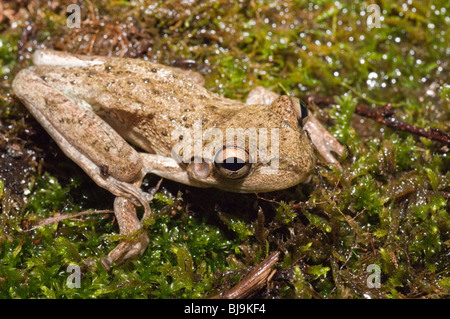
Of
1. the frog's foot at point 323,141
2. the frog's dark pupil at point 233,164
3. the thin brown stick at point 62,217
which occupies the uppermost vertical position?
the frog's dark pupil at point 233,164

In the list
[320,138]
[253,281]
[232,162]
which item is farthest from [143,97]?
[253,281]

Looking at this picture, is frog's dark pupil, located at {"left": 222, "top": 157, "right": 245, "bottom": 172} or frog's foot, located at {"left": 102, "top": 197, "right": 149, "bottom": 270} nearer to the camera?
frog's dark pupil, located at {"left": 222, "top": 157, "right": 245, "bottom": 172}

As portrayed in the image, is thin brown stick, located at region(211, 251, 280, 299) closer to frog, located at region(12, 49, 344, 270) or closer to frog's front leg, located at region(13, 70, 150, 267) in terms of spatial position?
frog, located at region(12, 49, 344, 270)

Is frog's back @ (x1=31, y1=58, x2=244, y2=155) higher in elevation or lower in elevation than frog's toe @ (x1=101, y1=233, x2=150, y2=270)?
higher

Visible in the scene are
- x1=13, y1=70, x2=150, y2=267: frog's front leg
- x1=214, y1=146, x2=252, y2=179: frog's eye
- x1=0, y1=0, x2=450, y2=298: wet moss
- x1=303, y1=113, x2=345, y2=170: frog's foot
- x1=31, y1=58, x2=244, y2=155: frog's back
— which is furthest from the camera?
x1=303, y1=113, x2=345, y2=170: frog's foot

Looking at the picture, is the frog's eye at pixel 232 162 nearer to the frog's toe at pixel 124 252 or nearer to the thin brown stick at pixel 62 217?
the frog's toe at pixel 124 252

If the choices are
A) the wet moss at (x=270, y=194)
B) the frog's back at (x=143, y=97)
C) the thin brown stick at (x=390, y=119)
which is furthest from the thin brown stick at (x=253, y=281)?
the thin brown stick at (x=390, y=119)

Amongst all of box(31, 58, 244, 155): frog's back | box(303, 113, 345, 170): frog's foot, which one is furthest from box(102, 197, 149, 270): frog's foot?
box(303, 113, 345, 170): frog's foot
